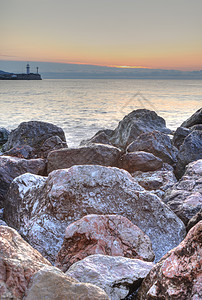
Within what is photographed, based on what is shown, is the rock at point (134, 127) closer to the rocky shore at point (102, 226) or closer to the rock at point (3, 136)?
the rocky shore at point (102, 226)

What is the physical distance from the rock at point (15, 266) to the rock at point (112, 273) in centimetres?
51

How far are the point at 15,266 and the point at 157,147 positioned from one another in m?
8.25

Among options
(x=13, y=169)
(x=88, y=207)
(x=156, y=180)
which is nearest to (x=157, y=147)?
(x=156, y=180)

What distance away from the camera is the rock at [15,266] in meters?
2.19

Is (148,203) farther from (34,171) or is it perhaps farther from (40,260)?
(34,171)

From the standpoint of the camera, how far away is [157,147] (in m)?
10.1

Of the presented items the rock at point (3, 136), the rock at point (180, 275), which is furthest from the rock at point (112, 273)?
the rock at point (3, 136)

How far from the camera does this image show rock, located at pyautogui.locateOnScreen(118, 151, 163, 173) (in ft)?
28.1

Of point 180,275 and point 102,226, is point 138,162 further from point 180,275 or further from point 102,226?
point 180,275

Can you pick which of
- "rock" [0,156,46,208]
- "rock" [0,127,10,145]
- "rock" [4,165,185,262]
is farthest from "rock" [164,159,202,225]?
"rock" [0,127,10,145]

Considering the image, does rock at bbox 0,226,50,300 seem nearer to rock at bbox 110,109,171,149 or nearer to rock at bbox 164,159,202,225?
rock at bbox 164,159,202,225

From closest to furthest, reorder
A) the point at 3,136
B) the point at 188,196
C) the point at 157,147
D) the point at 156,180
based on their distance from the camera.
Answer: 1. the point at 188,196
2. the point at 156,180
3. the point at 157,147
4. the point at 3,136

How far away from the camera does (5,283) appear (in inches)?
87.4

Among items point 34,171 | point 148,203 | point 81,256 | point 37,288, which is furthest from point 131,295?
point 34,171
